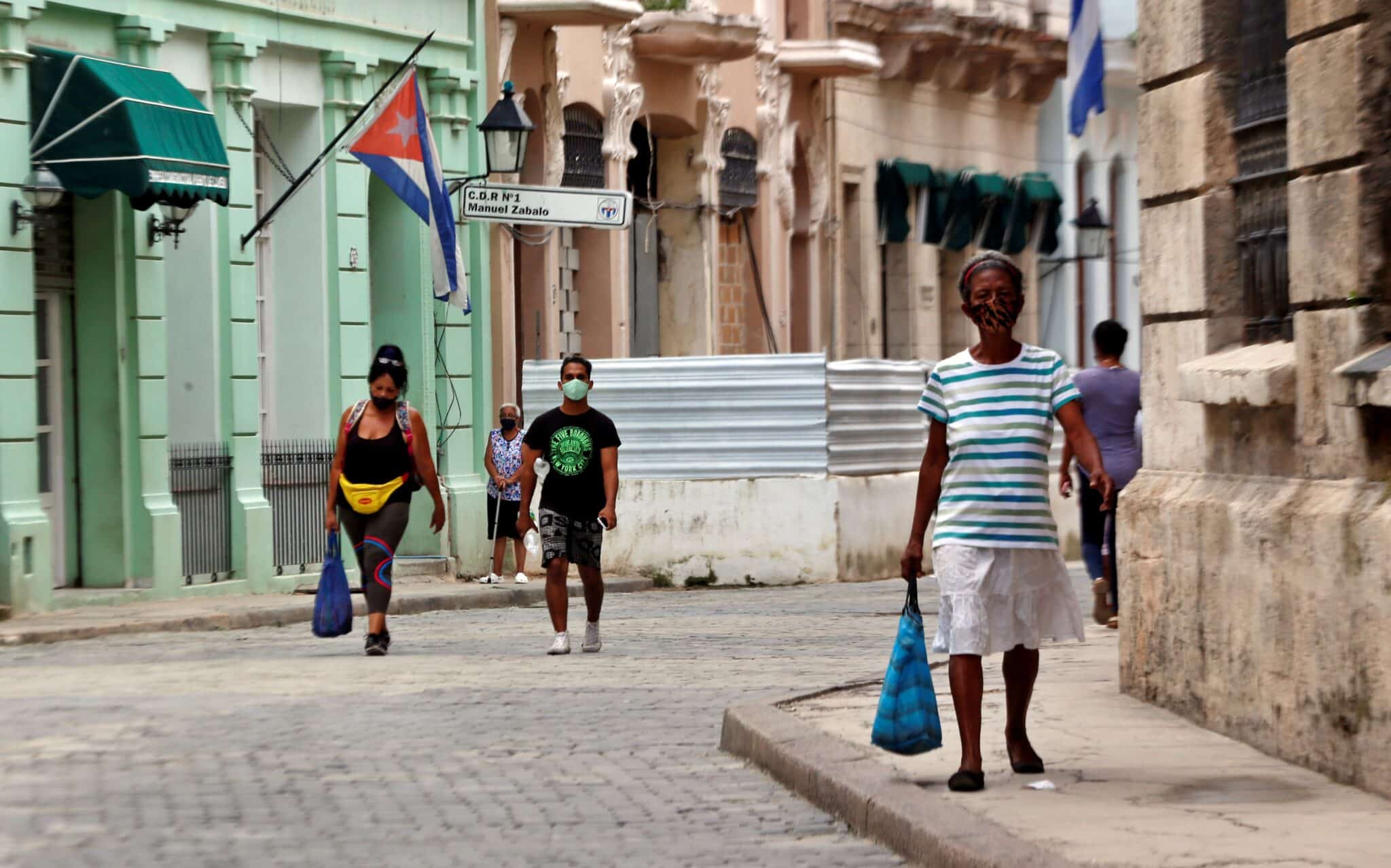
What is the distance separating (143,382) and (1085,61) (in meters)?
8.21

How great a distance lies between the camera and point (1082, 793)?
8.95 metres

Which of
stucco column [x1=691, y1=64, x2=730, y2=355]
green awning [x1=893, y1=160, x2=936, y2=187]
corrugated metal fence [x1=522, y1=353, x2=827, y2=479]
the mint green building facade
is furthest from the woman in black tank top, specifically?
green awning [x1=893, y1=160, x2=936, y2=187]

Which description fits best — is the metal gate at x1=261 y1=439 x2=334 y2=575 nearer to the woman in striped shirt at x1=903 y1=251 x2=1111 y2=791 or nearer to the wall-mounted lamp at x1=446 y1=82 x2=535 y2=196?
the wall-mounted lamp at x1=446 y1=82 x2=535 y2=196

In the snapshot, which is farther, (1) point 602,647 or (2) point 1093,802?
(1) point 602,647

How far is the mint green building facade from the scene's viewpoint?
20094 millimetres

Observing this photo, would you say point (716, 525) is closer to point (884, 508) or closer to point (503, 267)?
point (884, 508)

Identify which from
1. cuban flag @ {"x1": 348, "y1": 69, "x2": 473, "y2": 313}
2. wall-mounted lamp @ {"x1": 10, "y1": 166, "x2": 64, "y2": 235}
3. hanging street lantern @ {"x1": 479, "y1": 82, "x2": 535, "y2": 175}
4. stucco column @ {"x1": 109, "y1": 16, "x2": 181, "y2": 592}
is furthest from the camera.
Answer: hanging street lantern @ {"x1": 479, "y1": 82, "x2": 535, "y2": 175}

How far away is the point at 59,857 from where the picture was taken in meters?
8.57

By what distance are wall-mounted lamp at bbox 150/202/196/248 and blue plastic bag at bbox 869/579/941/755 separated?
12878mm

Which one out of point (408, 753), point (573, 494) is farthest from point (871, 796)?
point (573, 494)

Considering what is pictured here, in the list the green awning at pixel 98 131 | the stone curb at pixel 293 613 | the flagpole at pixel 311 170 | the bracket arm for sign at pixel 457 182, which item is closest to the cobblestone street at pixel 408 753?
the stone curb at pixel 293 613

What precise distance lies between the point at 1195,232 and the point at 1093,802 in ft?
11.0

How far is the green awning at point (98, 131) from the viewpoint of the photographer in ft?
65.4

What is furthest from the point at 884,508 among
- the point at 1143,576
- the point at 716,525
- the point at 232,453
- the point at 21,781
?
the point at 21,781
